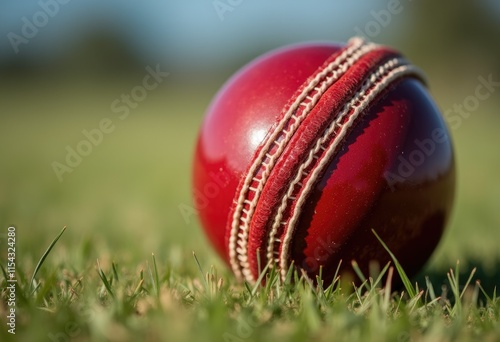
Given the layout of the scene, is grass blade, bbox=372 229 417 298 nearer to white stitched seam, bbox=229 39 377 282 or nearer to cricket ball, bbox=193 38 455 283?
cricket ball, bbox=193 38 455 283

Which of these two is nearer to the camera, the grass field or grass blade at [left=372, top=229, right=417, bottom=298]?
the grass field

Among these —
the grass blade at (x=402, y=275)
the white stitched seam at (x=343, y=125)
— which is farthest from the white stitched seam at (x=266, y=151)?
the grass blade at (x=402, y=275)

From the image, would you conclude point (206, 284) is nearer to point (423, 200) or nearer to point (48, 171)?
point (423, 200)

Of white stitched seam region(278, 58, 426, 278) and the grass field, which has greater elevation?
white stitched seam region(278, 58, 426, 278)

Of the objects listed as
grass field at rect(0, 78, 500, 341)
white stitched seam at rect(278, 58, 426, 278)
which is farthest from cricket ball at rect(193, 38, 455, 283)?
grass field at rect(0, 78, 500, 341)

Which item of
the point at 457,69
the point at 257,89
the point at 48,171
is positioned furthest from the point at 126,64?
the point at 257,89

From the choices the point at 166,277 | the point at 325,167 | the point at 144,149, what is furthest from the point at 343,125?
the point at 144,149
